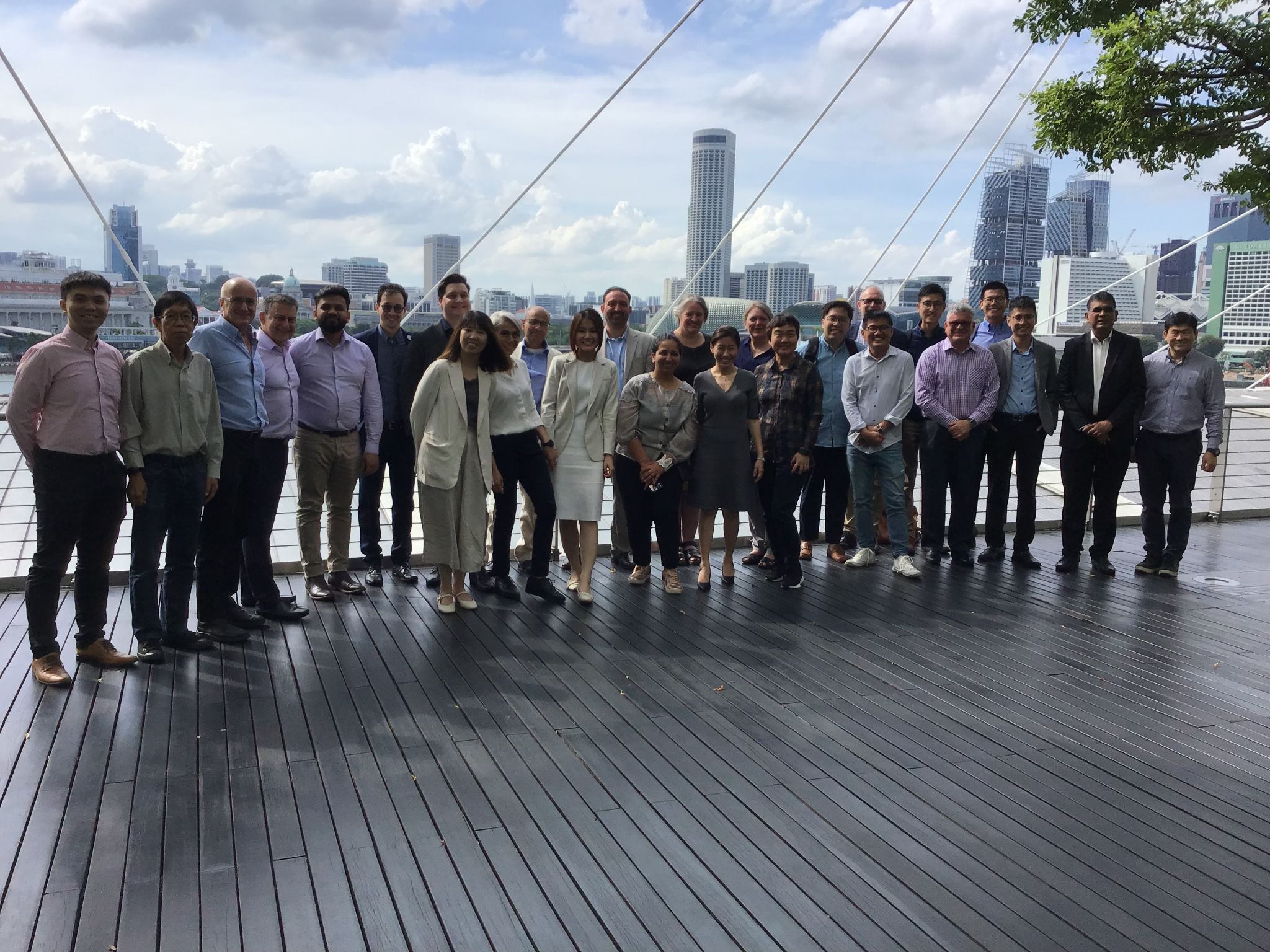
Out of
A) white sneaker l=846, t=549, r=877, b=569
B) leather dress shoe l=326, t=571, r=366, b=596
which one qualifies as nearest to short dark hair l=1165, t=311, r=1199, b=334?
white sneaker l=846, t=549, r=877, b=569

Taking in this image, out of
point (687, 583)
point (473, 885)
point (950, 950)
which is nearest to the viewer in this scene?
point (950, 950)

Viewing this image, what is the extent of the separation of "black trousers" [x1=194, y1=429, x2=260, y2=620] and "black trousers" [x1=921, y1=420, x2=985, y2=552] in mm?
3660

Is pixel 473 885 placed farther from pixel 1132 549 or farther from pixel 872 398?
pixel 1132 549

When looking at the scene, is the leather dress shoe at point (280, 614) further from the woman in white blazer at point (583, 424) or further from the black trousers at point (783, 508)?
the black trousers at point (783, 508)

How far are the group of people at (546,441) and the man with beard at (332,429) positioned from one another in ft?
0.04

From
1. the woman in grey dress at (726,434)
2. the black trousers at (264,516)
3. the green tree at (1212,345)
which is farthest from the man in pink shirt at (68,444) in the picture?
the green tree at (1212,345)

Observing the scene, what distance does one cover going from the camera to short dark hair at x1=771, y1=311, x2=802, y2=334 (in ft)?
18.2

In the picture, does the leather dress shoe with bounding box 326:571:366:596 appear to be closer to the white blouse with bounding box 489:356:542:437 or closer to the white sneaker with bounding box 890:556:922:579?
the white blouse with bounding box 489:356:542:437

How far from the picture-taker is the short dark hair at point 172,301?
4.00 metres

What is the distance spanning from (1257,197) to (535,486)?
3455 mm

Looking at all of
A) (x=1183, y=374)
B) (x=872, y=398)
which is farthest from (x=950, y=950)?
(x=1183, y=374)

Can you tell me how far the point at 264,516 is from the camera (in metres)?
4.66

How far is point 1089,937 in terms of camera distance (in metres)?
2.27

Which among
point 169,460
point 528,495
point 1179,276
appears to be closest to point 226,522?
point 169,460
